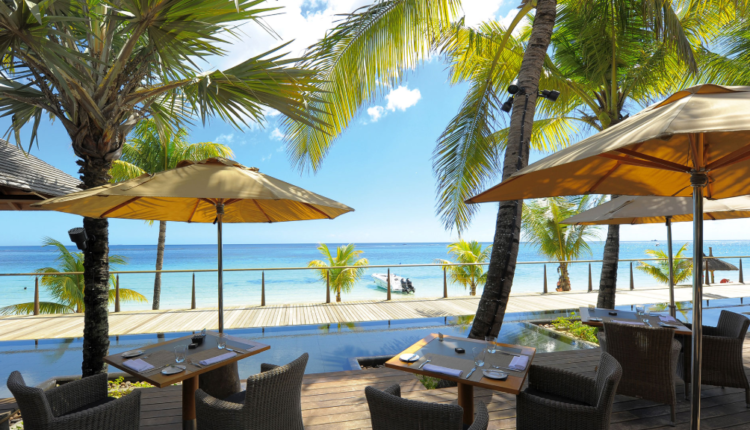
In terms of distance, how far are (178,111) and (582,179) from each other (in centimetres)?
534

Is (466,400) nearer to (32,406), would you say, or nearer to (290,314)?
(32,406)

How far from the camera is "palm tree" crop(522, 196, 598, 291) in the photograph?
11453 millimetres

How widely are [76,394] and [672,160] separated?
3.95 metres

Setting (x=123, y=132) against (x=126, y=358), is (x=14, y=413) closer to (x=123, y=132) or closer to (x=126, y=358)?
(x=126, y=358)

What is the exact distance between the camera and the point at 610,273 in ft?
18.7

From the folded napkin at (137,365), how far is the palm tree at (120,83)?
865 mm

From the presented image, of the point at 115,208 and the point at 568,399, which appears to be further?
the point at 115,208

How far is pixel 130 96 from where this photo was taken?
3.18 meters

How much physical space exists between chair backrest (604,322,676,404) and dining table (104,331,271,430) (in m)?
2.93

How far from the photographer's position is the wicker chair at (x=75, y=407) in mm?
1869

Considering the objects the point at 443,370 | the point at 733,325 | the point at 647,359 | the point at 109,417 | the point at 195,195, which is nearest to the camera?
the point at 109,417

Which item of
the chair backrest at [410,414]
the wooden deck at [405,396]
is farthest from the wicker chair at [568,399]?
the chair backrest at [410,414]

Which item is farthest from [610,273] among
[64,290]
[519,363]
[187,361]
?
[64,290]

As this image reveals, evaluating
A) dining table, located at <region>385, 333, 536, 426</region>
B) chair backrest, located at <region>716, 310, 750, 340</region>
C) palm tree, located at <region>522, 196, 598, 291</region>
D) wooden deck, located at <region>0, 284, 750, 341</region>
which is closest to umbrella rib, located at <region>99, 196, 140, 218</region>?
dining table, located at <region>385, 333, 536, 426</region>
